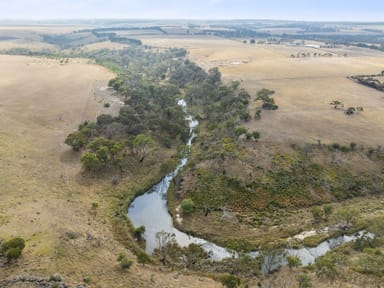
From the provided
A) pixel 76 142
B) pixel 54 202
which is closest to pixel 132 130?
pixel 76 142

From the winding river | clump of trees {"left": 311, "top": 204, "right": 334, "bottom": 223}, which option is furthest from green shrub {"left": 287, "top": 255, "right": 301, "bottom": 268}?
clump of trees {"left": 311, "top": 204, "right": 334, "bottom": 223}

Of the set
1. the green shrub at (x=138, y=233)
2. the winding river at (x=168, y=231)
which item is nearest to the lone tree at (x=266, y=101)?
the winding river at (x=168, y=231)

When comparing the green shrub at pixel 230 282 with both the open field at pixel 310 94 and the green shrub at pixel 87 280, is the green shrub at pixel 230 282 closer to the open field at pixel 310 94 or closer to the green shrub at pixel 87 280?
the green shrub at pixel 87 280

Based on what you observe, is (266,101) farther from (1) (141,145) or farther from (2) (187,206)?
(2) (187,206)

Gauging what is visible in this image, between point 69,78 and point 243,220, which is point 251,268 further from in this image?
point 69,78

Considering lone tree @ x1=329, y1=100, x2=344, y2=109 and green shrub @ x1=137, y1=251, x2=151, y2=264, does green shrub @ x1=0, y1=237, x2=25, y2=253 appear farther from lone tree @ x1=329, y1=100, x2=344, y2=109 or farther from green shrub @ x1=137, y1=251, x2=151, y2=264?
lone tree @ x1=329, y1=100, x2=344, y2=109
